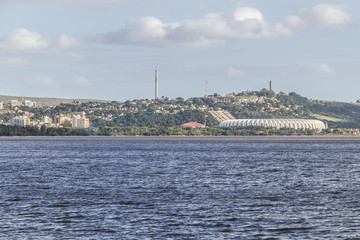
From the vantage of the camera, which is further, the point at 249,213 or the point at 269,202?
the point at 269,202

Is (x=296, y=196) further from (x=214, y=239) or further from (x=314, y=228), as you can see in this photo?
(x=214, y=239)

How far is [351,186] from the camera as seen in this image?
187 ft

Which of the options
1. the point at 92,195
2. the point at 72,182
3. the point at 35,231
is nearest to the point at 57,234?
the point at 35,231

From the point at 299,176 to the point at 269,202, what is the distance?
25.6 metres

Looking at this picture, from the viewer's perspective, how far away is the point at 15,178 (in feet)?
215

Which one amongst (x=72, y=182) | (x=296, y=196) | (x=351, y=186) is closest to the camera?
(x=296, y=196)

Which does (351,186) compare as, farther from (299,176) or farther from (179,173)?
(179,173)

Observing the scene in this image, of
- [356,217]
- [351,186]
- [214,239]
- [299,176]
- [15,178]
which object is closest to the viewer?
[214,239]

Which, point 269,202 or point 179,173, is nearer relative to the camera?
point 269,202

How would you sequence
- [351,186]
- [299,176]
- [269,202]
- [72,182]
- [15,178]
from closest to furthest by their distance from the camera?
1. [269,202]
2. [351,186]
3. [72,182]
4. [15,178]
5. [299,176]

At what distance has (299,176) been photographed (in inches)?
2744

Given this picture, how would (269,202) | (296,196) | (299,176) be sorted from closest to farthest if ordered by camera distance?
1. (269,202)
2. (296,196)
3. (299,176)

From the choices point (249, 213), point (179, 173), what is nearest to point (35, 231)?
point (249, 213)

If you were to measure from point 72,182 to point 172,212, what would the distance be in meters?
23.4
